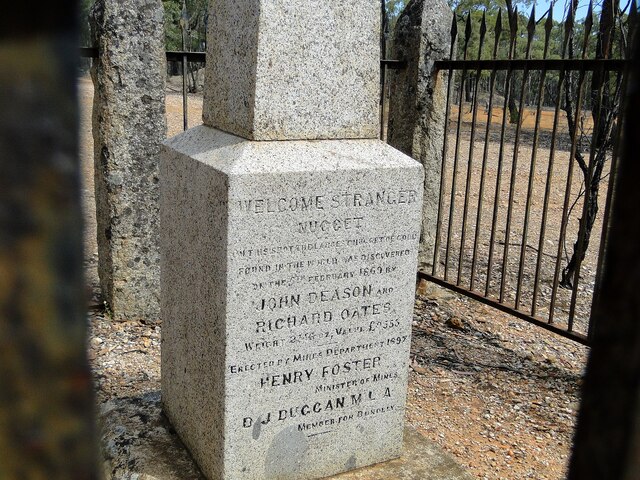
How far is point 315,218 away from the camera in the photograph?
251 cm

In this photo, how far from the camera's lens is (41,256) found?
0.44 metres

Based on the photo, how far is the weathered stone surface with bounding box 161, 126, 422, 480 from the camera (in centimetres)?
244

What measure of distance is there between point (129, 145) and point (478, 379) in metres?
2.76

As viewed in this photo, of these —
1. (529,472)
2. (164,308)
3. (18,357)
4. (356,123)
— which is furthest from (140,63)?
(18,357)

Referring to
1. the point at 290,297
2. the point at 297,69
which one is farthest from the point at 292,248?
the point at 297,69

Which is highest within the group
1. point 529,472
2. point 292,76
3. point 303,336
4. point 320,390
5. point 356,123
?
point 292,76

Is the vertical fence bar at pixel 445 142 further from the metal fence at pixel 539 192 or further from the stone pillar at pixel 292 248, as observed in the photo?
the stone pillar at pixel 292 248

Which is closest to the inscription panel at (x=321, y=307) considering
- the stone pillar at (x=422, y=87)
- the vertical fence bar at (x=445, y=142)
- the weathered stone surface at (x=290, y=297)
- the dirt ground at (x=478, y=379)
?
the weathered stone surface at (x=290, y=297)

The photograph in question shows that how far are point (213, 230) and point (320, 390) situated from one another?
77cm

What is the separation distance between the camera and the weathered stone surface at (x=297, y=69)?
2479 mm

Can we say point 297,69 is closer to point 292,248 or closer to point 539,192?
point 292,248

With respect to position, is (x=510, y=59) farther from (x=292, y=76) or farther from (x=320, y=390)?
(x=320, y=390)

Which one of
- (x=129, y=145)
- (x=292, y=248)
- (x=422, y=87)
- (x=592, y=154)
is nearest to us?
(x=292, y=248)

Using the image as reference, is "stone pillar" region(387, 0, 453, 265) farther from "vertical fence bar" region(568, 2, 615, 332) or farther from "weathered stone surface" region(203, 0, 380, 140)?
"weathered stone surface" region(203, 0, 380, 140)
